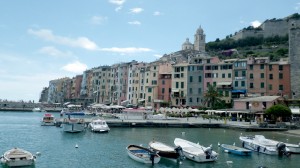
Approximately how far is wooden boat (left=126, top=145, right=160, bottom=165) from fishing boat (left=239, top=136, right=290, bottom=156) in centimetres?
1313

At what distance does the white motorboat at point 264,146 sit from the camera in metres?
32.7

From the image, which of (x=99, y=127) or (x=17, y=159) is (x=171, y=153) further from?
(x=99, y=127)

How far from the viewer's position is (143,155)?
28172 millimetres

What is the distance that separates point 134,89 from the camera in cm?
10206

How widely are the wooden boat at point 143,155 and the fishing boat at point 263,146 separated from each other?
43.1ft

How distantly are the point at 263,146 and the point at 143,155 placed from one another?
14.0 meters

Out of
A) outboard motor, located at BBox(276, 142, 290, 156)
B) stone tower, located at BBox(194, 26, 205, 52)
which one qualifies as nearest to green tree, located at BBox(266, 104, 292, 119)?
outboard motor, located at BBox(276, 142, 290, 156)

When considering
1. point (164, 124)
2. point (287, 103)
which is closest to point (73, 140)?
point (164, 124)

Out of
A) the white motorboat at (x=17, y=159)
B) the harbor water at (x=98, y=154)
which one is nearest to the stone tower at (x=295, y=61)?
the harbor water at (x=98, y=154)

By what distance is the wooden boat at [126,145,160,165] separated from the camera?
2725 cm

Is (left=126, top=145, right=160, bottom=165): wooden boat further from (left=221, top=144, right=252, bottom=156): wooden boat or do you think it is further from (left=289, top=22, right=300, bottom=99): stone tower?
(left=289, top=22, right=300, bottom=99): stone tower

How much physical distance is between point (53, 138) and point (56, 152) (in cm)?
1070

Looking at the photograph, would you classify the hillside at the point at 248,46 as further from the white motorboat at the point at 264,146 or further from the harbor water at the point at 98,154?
the white motorboat at the point at 264,146

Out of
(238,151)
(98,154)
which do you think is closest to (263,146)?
(238,151)
